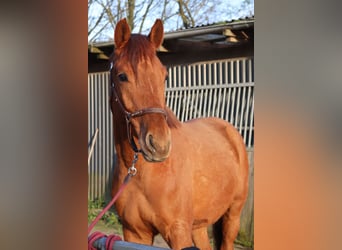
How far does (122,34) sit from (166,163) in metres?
0.61

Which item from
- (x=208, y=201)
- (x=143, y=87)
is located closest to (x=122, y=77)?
(x=143, y=87)

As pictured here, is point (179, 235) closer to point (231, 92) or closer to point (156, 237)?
point (156, 237)

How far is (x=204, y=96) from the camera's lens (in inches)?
96.7

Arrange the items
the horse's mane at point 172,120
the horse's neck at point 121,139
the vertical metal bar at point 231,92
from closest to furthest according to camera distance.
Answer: the vertical metal bar at point 231,92, the horse's mane at point 172,120, the horse's neck at point 121,139

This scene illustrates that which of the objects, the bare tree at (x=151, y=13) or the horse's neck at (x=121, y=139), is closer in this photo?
the bare tree at (x=151, y=13)

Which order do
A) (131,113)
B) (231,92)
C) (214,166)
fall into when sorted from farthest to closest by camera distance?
1. (131,113)
2. (214,166)
3. (231,92)

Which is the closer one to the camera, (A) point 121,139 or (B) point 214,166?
(B) point 214,166

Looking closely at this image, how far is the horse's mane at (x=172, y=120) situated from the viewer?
8.21 ft

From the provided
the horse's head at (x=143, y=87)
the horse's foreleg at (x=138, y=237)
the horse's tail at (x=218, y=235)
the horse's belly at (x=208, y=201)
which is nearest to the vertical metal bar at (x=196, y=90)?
the horse's head at (x=143, y=87)

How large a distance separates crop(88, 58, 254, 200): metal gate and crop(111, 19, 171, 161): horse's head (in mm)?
57

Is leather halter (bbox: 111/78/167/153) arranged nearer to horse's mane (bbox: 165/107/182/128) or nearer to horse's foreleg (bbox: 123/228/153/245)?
horse's mane (bbox: 165/107/182/128)

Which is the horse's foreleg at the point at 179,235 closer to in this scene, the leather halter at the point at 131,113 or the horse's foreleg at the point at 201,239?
the horse's foreleg at the point at 201,239
